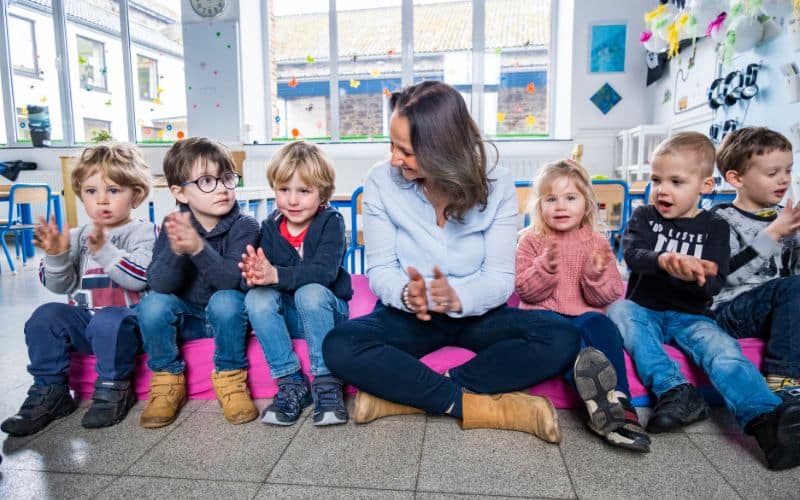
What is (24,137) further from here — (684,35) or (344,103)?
(684,35)

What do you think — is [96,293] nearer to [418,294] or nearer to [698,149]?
[418,294]

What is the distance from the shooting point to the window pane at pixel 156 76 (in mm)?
5812

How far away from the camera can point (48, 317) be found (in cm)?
134

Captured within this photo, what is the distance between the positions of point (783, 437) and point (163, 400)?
1.37 meters

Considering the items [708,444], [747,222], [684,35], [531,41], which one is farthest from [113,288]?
[531,41]

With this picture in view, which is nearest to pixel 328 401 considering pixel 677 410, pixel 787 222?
pixel 677 410

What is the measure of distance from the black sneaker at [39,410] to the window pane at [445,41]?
4606 mm

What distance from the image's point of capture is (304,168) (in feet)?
4.74

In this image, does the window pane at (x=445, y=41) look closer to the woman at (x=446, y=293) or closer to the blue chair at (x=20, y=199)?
the blue chair at (x=20, y=199)

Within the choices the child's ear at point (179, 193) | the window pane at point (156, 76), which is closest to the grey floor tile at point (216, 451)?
the child's ear at point (179, 193)

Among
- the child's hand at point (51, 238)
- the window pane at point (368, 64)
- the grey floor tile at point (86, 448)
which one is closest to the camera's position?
the grey floor tile at point (86, 448)

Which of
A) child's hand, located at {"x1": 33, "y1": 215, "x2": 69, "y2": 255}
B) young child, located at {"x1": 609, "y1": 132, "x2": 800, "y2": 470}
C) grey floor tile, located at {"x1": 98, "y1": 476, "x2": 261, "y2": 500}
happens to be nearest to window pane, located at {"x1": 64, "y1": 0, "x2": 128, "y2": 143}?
child's hand, located at {"x1": 33, "y1": 215, "x2": 69, "y2": 255}

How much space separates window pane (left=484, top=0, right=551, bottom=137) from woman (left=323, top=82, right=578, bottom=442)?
4.34 meters

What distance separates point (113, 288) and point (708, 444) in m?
1.56
